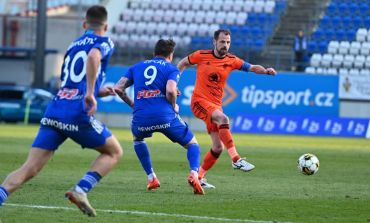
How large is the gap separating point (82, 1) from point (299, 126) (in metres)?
16.7

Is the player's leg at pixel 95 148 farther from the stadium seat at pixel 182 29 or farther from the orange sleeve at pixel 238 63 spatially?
the stadium seat at pixel 182 29

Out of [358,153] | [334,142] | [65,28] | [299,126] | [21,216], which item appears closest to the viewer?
[21,216]

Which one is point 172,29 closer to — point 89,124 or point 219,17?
point 219,17

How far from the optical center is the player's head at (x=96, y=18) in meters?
9.88

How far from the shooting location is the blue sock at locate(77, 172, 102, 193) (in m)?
9.92

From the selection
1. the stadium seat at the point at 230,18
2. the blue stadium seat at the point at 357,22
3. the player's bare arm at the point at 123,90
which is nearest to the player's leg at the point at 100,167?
the player's bare arm at the point at 123,90

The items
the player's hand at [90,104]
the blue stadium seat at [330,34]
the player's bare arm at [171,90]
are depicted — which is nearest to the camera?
the player's hand at [90,104]

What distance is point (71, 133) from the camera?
9867mm

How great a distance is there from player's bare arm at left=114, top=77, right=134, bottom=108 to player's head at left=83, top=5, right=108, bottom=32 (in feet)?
11.1

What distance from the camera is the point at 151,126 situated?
13.9 meters

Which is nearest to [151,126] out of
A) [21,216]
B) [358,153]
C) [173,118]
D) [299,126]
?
[173,118]

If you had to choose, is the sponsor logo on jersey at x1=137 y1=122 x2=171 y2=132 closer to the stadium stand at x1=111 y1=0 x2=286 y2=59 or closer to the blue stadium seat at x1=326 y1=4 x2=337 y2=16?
the stadium stand at x1=111 y1=0 x2=286 y2=59

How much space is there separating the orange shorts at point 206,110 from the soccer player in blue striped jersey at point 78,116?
18.4ft

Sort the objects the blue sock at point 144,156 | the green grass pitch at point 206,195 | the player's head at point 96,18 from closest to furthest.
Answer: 1. the player's head at point 96,18
2. the green grass pitch at point 206,195
3. the blue sock at point 144,156
